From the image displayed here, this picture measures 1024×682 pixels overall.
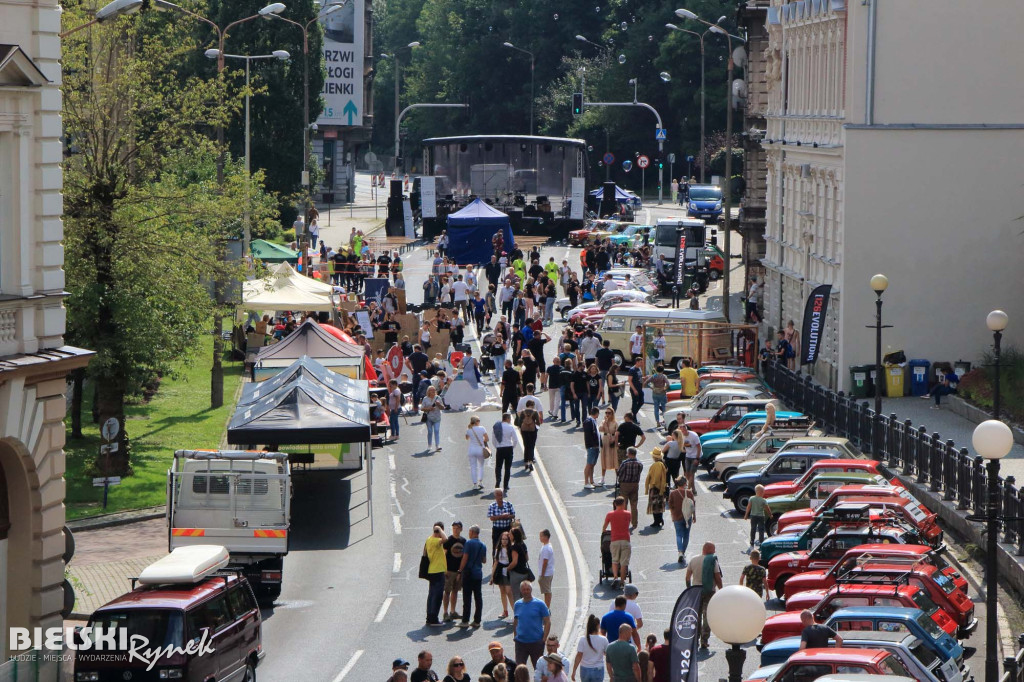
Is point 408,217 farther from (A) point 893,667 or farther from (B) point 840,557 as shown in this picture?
(A) point 893,667

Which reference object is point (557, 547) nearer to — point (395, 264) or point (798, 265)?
point (798, 265)

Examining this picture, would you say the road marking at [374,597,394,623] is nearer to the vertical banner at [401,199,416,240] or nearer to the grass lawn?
the grass lawn

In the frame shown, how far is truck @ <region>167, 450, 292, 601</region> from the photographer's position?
24797 mm

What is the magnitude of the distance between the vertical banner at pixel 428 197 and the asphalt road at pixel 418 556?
123 ft

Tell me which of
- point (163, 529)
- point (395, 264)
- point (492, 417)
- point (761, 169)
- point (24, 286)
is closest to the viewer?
point (24, 286)

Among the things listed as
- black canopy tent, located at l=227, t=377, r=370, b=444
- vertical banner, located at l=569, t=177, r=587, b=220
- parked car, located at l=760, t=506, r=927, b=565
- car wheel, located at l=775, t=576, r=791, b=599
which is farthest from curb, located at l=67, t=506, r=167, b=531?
vertical banner, located at l=569, t=177, r=587, b=220

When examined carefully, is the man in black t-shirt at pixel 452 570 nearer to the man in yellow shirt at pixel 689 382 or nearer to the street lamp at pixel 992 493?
the street lamp at pixel 992 493

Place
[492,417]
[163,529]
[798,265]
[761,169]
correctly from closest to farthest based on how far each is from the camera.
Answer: [163,529]
[492,417]
[798,265]
[761,169]

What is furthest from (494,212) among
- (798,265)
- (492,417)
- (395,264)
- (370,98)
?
(370,98)

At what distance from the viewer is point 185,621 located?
18.3m

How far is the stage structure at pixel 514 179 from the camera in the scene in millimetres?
75250

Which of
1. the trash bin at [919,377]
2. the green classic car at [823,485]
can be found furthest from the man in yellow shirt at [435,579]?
the trash bin at [919,377]

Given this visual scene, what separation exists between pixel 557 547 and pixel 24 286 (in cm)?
1066

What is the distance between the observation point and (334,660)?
21266 millimetres
